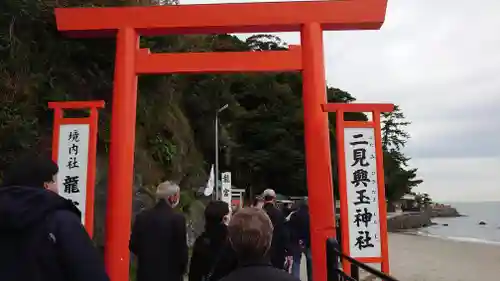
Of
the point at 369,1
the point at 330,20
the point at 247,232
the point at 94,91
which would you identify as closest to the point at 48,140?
the point at 94,91

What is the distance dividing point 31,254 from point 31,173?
0.37 m

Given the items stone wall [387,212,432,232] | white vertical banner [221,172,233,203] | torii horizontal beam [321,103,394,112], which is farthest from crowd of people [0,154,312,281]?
stone wall [387,212,432,232]

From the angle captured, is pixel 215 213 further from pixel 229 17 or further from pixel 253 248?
pixel 229 17

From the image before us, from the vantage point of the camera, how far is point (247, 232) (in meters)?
1.75

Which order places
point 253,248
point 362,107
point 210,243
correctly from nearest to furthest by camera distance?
point 253,248, point 210,243, point 362,107

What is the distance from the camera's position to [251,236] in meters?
1.73

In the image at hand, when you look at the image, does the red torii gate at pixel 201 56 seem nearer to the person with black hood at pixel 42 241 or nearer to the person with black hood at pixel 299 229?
the person with black hood at pixel 299 229

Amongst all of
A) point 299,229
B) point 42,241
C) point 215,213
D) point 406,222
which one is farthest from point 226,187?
point 406,222

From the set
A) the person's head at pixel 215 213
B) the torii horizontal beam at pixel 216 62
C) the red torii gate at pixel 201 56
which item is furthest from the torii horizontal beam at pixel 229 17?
the person's head at pixel 215 213

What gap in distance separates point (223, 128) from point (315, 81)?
60.9 ft

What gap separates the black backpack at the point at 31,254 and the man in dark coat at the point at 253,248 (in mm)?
788

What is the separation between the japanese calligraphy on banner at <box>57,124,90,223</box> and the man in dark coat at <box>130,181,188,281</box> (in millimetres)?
2316

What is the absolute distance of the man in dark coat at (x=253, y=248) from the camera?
1.67m

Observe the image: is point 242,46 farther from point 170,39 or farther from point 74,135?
point 74,135
